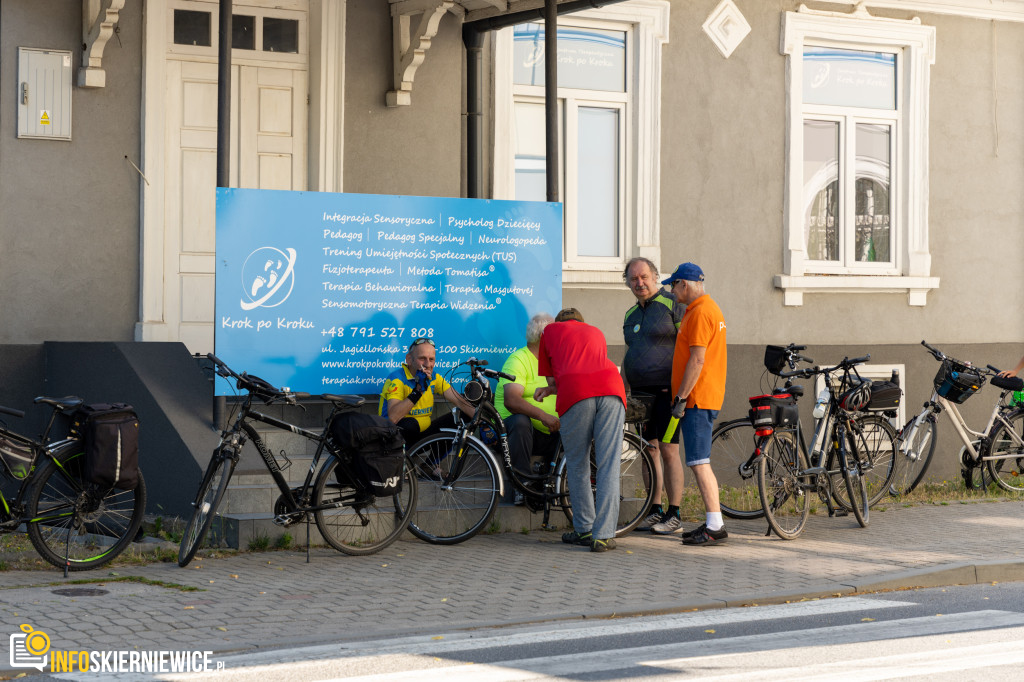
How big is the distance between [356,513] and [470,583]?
1.35 metres

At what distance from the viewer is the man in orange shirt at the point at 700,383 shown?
9.34m

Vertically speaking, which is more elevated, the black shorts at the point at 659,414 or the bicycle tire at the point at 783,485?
the black shorts at the point at 659,414

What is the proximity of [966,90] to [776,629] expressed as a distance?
10197mm

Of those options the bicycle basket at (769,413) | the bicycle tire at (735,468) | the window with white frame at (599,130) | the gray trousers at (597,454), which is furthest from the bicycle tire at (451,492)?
the window with white frame at (599,130)

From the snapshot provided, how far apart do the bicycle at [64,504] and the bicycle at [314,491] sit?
439mm

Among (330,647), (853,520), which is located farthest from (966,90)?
(330,647)

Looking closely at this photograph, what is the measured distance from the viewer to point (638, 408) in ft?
32.0

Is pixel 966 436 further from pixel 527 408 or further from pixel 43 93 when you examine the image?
pixel 43 93

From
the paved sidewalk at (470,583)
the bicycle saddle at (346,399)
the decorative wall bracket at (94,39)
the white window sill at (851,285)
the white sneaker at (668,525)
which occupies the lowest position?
the paved sidewalk at (470,583)

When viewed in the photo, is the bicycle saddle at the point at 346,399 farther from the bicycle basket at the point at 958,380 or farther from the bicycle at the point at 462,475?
the bicycle basket at the point at 958,380

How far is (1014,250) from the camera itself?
1545cm

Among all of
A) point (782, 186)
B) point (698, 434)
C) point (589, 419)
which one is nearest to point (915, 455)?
point (698, 434)

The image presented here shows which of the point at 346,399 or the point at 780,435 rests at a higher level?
the point at 346,399

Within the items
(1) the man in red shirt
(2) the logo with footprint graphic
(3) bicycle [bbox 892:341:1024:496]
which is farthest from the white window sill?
(2) the logo with footprint graphic
